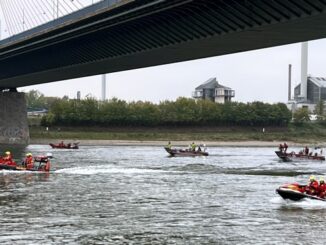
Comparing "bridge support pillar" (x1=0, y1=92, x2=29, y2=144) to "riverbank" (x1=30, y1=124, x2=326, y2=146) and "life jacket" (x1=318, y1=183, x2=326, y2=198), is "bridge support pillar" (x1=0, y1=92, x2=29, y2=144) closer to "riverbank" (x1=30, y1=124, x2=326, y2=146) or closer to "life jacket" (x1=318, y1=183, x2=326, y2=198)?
"riverbank" (x1=30, y1=124, x2=326, y2=146)

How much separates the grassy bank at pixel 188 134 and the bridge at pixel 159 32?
56.2 metres

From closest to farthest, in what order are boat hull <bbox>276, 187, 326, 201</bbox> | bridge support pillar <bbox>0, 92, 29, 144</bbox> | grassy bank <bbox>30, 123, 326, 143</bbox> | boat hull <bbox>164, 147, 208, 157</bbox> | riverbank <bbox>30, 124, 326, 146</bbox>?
boat hull <bbox>276, 187, 326, 201</bbox>
boat hull <bbox>164, 147, 208, 157</bbox>
bridge support pillar <bbox>0, 92, 29, 144</bbox>
riverbank <bbox>30, 124, 326, 146</bbox>
grassy bank <bbox>30, 123, 326, 143</bbox>

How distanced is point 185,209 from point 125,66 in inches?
1498

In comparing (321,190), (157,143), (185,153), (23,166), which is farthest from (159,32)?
(157,143)

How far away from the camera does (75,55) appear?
7056cm

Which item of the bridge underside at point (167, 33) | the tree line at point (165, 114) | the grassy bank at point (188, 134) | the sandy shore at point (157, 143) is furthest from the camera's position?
the tree line at point (165, 114)

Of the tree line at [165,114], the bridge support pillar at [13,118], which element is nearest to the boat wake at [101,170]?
the bridge support pillar at [13,118]

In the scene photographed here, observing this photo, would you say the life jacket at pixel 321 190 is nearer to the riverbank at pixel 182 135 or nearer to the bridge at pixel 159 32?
the bridge at pixel 159 32

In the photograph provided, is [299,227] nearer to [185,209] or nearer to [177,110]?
[185,209]

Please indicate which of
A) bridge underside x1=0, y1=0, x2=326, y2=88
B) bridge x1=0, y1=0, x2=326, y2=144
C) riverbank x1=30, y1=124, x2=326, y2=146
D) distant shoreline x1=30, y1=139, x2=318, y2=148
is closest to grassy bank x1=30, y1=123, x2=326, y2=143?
riverbank x1=30, y1=124, x2=326, y2=146

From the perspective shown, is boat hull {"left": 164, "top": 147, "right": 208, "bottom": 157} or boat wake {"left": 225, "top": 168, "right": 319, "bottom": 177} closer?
boat wake {"left": 225, "top": 168, "right": 319, "bottom": 177}

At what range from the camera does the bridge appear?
41.7 m

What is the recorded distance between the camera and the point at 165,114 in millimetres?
155375

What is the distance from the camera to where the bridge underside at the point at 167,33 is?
4153cm
